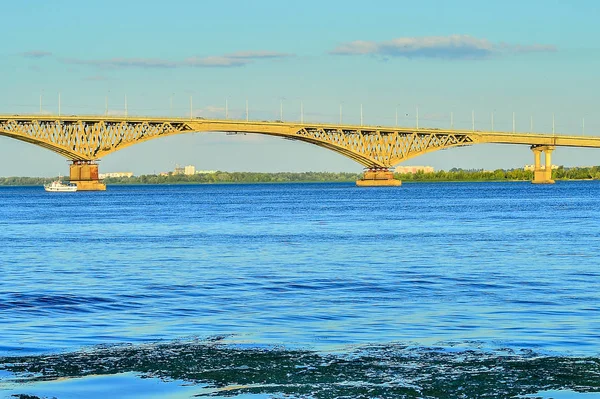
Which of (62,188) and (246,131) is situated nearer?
(246,131)

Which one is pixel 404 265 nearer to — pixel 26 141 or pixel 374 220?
pixel 374 220

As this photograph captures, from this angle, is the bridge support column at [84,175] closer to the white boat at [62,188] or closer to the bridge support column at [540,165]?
the white boat at [62,188]

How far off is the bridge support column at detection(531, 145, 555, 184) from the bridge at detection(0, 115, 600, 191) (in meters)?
0.20

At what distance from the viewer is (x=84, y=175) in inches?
5807

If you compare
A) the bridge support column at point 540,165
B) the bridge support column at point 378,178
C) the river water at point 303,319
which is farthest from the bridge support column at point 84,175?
the river water at point 303,319

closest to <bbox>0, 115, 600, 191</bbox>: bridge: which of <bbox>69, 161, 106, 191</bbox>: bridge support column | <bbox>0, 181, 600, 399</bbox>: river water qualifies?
<bbox>69, 161, 106, 191</bbox>: bridge support column

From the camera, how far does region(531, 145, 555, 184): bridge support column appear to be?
173975mm

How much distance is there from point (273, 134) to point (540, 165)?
194 feet

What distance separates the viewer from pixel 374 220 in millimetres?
Result: 58625

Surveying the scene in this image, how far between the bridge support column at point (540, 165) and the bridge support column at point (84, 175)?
72713mm

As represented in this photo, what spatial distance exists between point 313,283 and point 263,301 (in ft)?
11.7

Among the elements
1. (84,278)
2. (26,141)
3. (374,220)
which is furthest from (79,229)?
(26,141)

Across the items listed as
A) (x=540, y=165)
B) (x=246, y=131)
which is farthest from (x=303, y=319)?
(x=540, y=165)

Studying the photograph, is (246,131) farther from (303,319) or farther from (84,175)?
(303,319)
